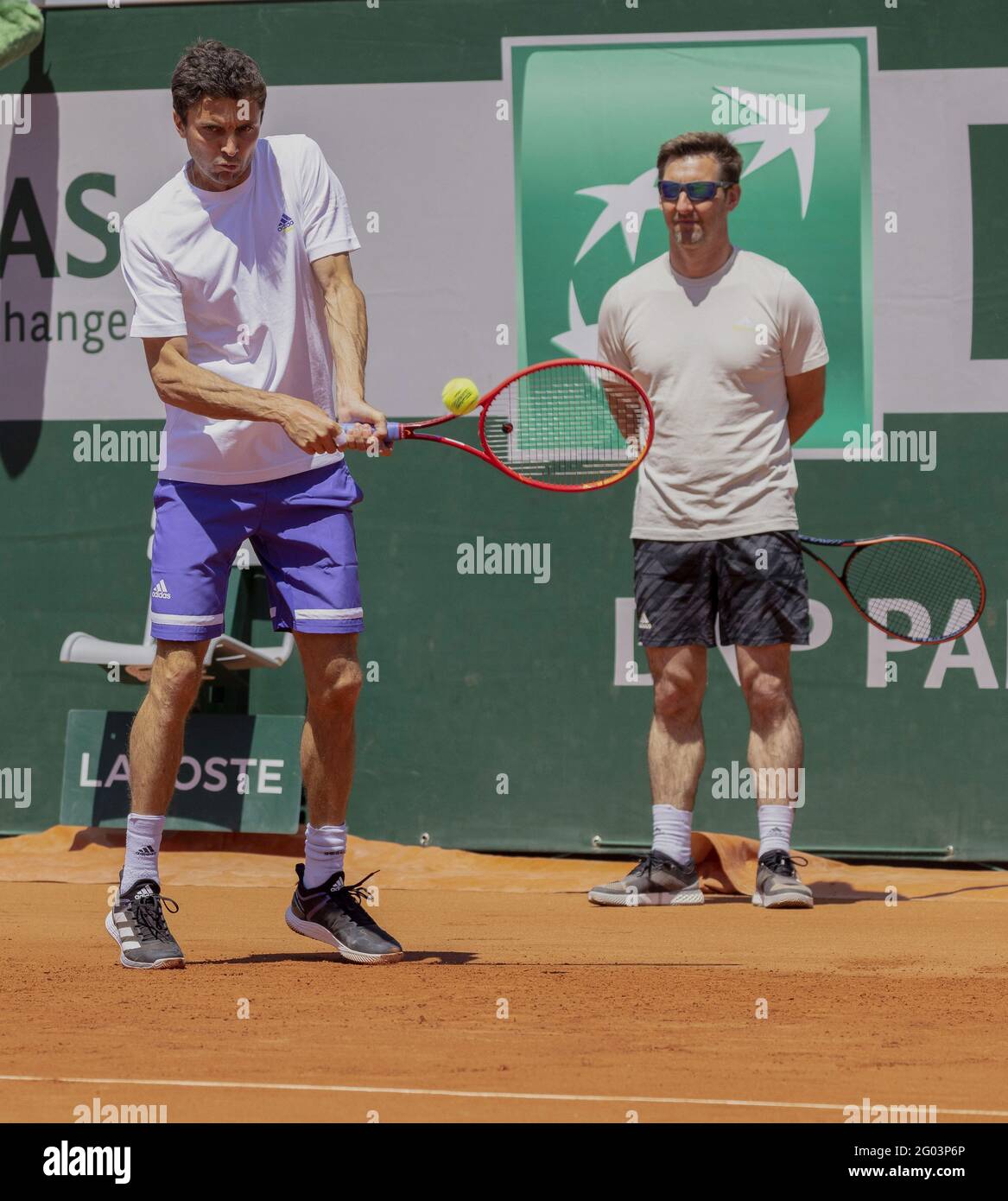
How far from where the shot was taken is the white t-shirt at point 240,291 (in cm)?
432

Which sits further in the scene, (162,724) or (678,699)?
(678,699)

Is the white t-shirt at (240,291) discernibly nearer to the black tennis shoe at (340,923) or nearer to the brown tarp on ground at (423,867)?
the black tennis shoe at (340,923)

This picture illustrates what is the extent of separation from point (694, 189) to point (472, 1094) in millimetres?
3322

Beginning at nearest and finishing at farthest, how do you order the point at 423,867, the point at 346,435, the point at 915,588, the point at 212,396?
the point at 346,435 < the point at 212,396 < the point at 915,588 < the point at 423,867

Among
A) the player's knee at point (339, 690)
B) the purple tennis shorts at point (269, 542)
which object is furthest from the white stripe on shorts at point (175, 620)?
the player's knee at point (339, 690)

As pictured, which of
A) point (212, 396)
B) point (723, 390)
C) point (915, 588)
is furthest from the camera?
point (915, 588)

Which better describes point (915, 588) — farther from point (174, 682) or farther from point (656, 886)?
point (174, 682)

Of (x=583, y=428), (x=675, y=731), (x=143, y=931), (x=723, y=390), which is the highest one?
(x=723, y=390)

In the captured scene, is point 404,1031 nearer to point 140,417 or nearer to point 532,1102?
point 532,1102

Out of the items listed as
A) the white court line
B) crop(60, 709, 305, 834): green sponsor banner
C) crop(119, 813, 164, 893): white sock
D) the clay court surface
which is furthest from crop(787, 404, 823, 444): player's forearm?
the white court line

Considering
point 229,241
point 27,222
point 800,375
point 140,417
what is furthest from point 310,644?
point 27,222

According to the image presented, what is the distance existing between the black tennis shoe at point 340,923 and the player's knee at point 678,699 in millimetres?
1466

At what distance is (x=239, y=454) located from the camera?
433 centimetres

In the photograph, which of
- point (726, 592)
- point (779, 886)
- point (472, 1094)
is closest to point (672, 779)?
point (779, 886)
